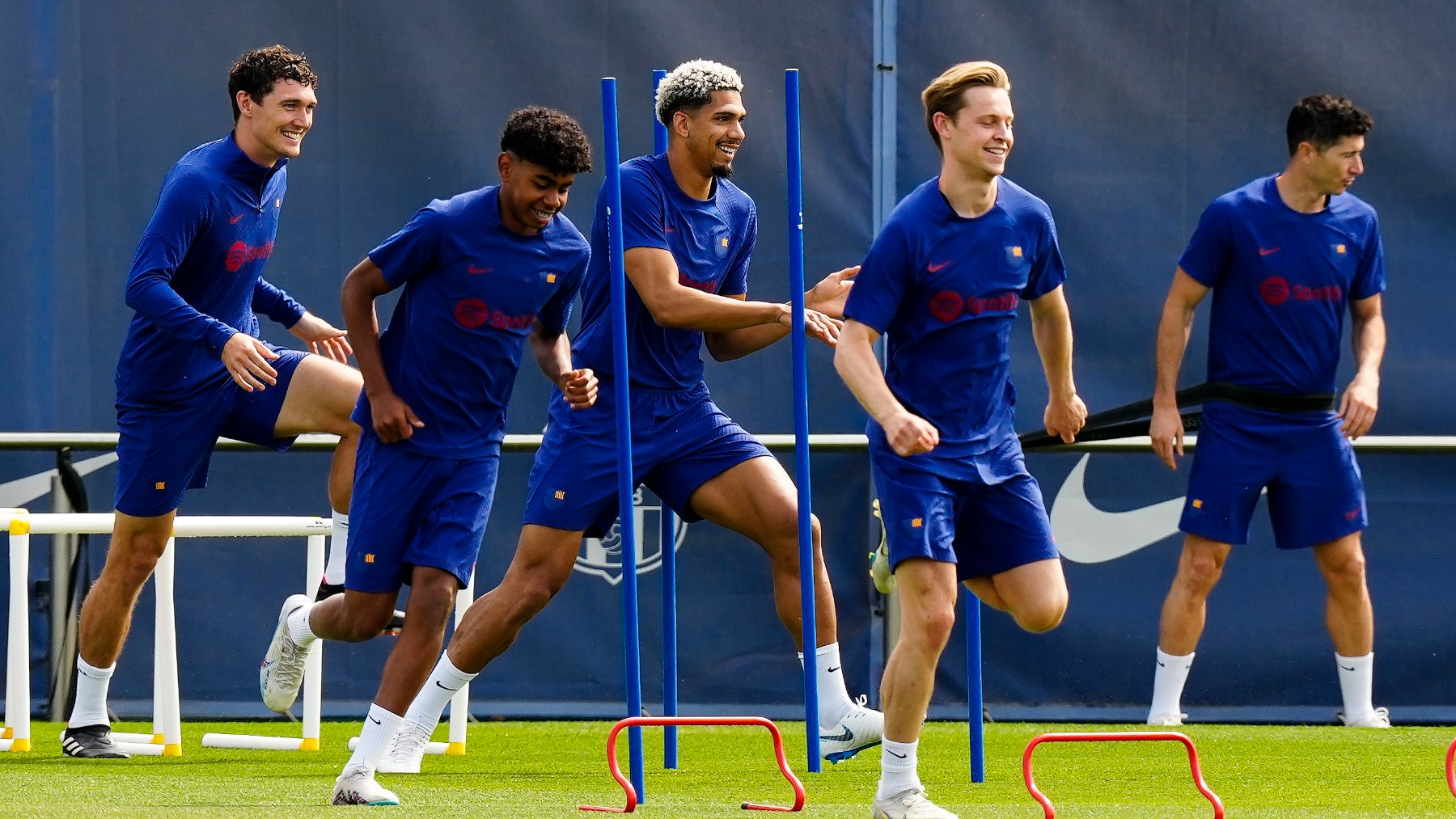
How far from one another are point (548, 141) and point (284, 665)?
7.05 ft

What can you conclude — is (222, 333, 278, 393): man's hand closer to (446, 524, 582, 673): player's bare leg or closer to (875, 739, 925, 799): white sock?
(446, 524, 582, 673): player's bare leg

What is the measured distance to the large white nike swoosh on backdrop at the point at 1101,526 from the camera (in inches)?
319

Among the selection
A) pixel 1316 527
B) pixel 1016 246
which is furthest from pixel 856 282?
pixel 1316 527

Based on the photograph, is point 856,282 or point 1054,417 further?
point 1054,417

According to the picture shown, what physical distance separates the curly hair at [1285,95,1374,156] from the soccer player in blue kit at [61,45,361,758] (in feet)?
10.9

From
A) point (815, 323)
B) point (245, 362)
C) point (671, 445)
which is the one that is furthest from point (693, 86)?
point (245, 362)

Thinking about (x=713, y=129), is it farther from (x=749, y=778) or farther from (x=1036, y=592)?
(x=749, y=778)

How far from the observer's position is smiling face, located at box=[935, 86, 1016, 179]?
183 inches

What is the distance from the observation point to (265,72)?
6.18 metres

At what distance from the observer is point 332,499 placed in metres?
6.37

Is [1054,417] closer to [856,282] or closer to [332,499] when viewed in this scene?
[856,282]

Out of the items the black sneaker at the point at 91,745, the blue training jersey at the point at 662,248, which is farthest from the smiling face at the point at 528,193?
the black sneaker at the point at 91,745

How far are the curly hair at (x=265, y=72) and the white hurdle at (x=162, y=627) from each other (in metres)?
1.40

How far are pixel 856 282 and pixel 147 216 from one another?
448 cm
